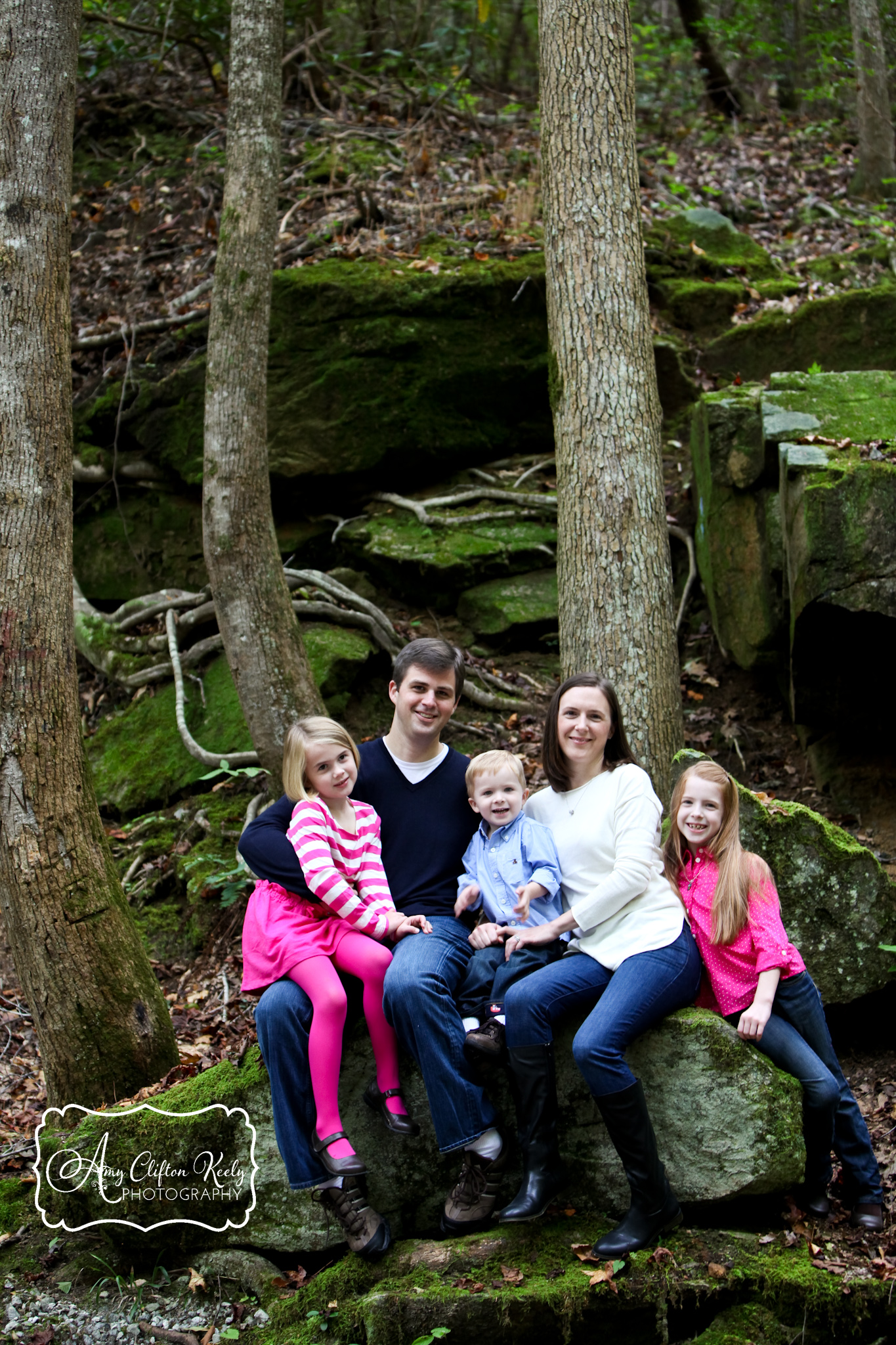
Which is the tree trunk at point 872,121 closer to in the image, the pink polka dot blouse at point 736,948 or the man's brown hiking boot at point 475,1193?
the pink polka dot blouse at point 736,948

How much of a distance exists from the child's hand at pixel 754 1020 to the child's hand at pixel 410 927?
1107 mm

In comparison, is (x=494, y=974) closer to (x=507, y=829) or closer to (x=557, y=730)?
(x=507, y=829)

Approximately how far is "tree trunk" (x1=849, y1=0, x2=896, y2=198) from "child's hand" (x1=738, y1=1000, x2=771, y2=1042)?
33.8ft

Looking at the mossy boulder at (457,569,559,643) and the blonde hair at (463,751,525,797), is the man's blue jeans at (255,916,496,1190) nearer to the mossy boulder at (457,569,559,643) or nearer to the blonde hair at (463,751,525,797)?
the blonde hair at (463,751,525,797)

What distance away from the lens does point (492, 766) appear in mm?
3617

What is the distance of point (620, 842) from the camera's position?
3.40 metres

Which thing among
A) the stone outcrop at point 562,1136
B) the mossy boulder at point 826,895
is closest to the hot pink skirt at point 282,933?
the stone outcrop at point 562,1136

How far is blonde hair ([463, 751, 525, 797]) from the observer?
11.9ft

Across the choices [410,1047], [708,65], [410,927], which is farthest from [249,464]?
[708,65]

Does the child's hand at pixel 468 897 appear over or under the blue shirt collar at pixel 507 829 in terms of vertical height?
under

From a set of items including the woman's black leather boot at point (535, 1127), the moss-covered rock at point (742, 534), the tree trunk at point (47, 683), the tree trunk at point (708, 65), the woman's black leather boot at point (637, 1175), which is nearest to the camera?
the woman's black leather boot at point (637, 1175)

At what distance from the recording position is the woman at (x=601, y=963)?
3.12 metres

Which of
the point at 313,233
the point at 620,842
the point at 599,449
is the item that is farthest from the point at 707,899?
the point at 313,233

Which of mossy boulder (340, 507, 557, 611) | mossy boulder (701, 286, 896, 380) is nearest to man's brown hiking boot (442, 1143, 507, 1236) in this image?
mossy boulder (340, 507, 557, 611)
